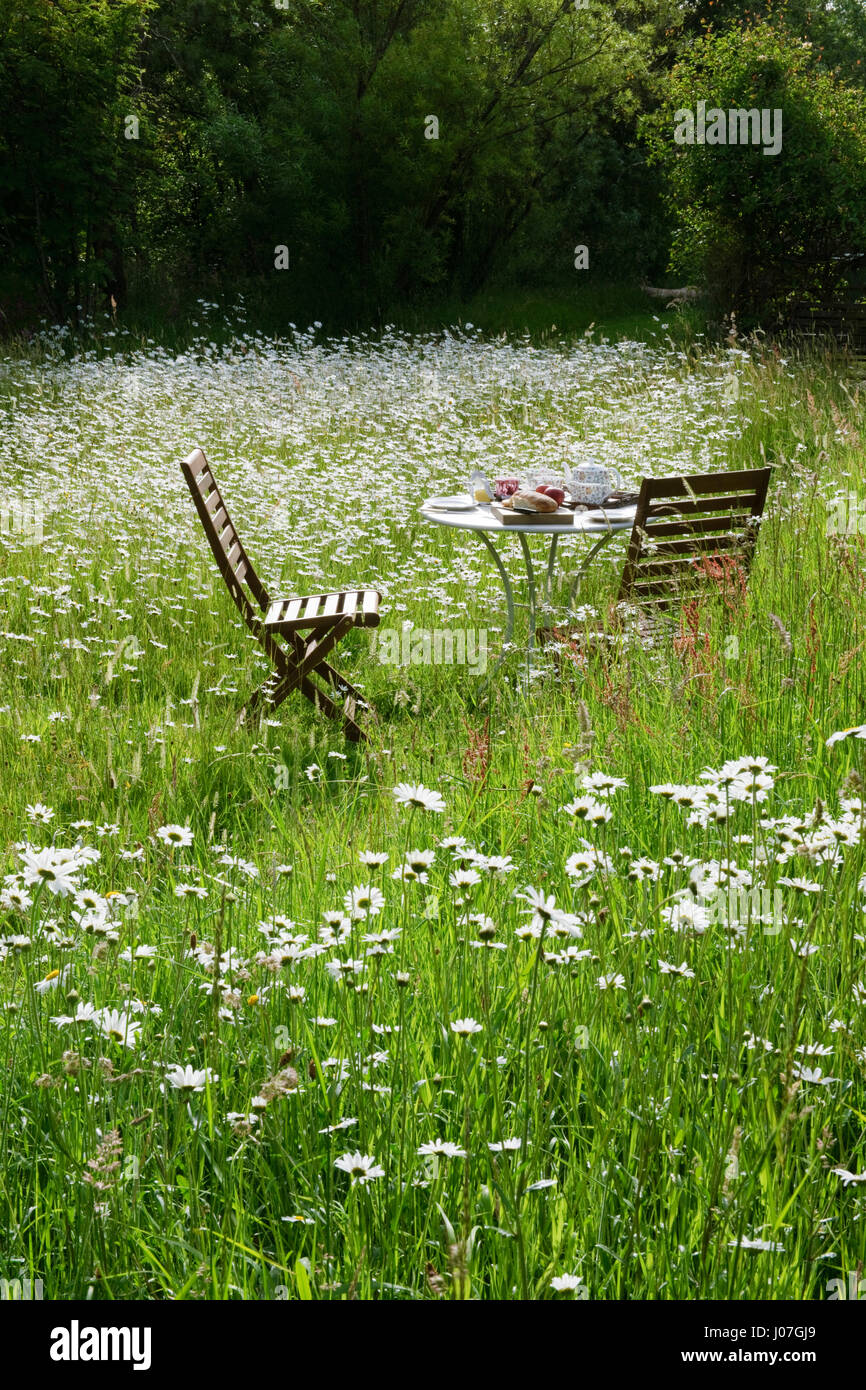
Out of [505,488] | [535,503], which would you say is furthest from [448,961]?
[505,488]

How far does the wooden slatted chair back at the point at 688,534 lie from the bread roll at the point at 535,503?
475 mm

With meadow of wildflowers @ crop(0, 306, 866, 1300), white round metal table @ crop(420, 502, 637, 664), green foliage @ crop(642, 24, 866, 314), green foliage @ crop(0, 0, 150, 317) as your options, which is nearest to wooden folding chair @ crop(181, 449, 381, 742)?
meadow of wildflowers @ crop(0, 306, 866, 1300)

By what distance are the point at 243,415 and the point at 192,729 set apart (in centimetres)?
735

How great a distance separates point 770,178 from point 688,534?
12629 millimetres

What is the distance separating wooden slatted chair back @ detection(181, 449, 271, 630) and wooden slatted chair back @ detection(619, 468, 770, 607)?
5.86 feet

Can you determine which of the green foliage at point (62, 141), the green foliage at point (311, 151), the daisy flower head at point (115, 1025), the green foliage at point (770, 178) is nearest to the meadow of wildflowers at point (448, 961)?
Result: the daisy flower head at point (115, 1025)

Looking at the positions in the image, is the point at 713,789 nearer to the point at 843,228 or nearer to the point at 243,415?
the point at 243,415

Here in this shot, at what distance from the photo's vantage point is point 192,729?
5.16 metres

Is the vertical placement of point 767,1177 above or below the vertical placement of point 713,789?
below

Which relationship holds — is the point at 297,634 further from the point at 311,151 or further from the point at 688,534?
the point at 311,151

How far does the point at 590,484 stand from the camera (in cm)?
627

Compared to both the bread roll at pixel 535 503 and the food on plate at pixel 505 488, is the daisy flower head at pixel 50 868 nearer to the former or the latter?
the bread roll at pixel 535 503

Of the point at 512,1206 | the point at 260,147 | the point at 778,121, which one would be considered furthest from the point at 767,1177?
the point at 260,147

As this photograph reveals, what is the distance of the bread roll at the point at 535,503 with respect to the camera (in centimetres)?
583
